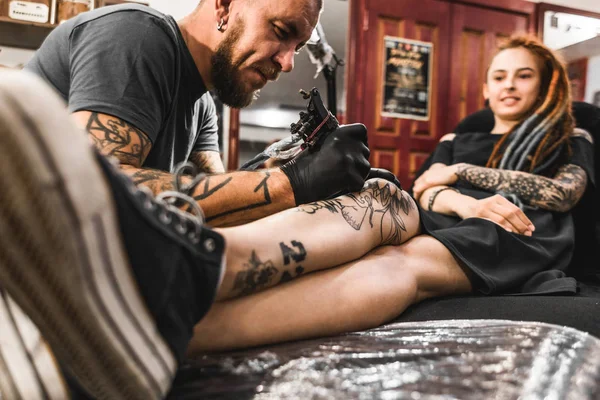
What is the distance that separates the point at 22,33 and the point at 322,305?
7.63ft

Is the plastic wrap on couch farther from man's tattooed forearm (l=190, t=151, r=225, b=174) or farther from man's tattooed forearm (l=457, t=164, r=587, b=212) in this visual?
man's tattooed forearm (l=190, t=151, r=225, b=174)

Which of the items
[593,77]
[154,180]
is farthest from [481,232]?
[593,77]

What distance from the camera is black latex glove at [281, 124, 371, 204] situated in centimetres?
75

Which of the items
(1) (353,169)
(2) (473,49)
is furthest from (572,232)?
(2) (473,49)

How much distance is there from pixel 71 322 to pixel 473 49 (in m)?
3.29

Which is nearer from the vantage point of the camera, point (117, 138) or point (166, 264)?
point (166, 264)

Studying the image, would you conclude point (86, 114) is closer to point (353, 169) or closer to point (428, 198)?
point (353, 169)

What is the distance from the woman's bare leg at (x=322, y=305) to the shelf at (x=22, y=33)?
2.08 metres

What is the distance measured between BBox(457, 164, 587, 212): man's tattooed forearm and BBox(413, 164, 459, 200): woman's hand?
9 centimetres

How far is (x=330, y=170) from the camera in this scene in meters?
0.75

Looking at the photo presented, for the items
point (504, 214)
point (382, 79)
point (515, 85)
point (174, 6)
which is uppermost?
point (174, 6)

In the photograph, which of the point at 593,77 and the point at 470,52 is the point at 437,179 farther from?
the point at 593,77

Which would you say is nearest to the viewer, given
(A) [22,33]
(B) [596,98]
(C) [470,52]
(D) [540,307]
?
(D) [540,307]

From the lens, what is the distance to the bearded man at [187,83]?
29.5 inches
